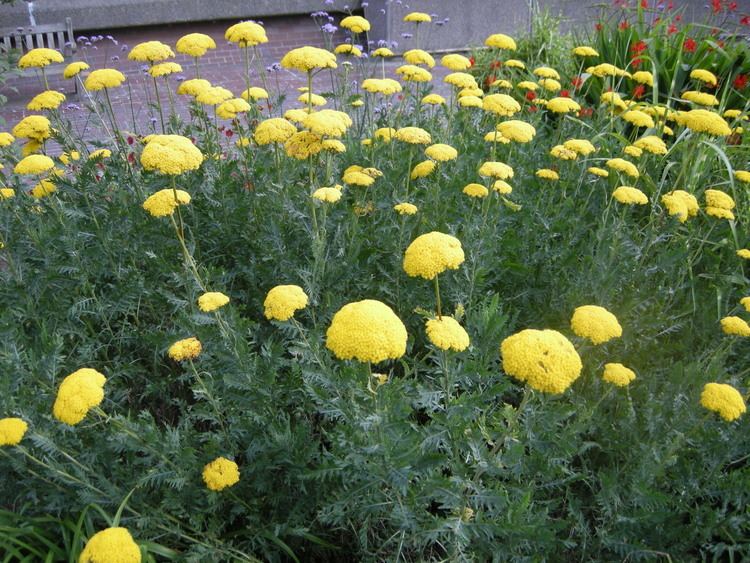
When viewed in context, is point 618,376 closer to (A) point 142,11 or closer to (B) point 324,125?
(B) point 324,125

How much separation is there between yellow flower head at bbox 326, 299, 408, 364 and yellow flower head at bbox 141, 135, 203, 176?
930mm

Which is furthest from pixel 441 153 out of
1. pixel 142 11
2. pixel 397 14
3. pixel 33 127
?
pixel 142 11

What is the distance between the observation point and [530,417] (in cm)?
184

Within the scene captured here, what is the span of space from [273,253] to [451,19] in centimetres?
833

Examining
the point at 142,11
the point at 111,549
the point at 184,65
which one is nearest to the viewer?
the point at 111,549

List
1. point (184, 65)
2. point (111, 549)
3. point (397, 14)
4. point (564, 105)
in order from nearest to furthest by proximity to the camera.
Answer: point (111, 549), point (564, 105), point (397, 14), point (184, 65)

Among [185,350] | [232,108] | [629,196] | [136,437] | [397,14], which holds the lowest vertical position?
[136,437]

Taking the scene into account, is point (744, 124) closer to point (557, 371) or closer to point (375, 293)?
point (375, 293)

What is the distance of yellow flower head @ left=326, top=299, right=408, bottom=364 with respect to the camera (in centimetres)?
150

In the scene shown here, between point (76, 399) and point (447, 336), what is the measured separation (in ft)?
3.44

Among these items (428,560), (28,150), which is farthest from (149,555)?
(28,150)

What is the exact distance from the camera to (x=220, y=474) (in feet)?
6.02

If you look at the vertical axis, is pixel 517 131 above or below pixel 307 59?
below

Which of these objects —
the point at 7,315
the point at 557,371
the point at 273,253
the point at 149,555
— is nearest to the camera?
the point at 557,371
